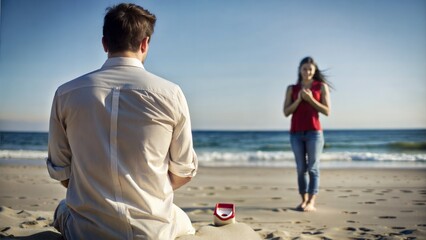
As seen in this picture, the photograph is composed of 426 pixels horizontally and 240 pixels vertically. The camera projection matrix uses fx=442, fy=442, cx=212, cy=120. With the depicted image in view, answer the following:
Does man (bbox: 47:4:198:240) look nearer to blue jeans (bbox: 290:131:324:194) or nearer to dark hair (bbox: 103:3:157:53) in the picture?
dark hair (bbox: 103:3:157:53)

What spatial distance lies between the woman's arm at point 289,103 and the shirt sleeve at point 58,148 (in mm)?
2949

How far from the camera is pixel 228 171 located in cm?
851

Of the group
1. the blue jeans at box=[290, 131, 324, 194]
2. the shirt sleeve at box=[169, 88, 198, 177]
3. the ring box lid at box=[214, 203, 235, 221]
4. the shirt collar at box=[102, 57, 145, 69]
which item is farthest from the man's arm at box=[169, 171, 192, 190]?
the blue jeans at box=[290, 131, 324, 194]

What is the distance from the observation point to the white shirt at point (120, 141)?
164 centimetres

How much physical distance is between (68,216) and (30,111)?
5377 mm

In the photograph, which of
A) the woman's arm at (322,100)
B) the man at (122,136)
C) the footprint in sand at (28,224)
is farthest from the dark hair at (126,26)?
the woman's arm at (322,100)

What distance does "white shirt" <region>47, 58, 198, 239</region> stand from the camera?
1643 mm

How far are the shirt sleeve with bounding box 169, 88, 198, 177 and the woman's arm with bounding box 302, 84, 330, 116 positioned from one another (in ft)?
8.88

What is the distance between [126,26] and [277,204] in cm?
361

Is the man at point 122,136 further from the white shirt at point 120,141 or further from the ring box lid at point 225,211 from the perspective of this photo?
the ring box lid at point 225,211

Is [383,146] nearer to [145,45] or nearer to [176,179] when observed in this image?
[176,179]

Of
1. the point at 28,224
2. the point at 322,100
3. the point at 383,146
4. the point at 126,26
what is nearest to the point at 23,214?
the point at 28,224

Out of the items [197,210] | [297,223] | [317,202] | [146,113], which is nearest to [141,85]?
[146,113]

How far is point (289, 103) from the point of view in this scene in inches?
177
